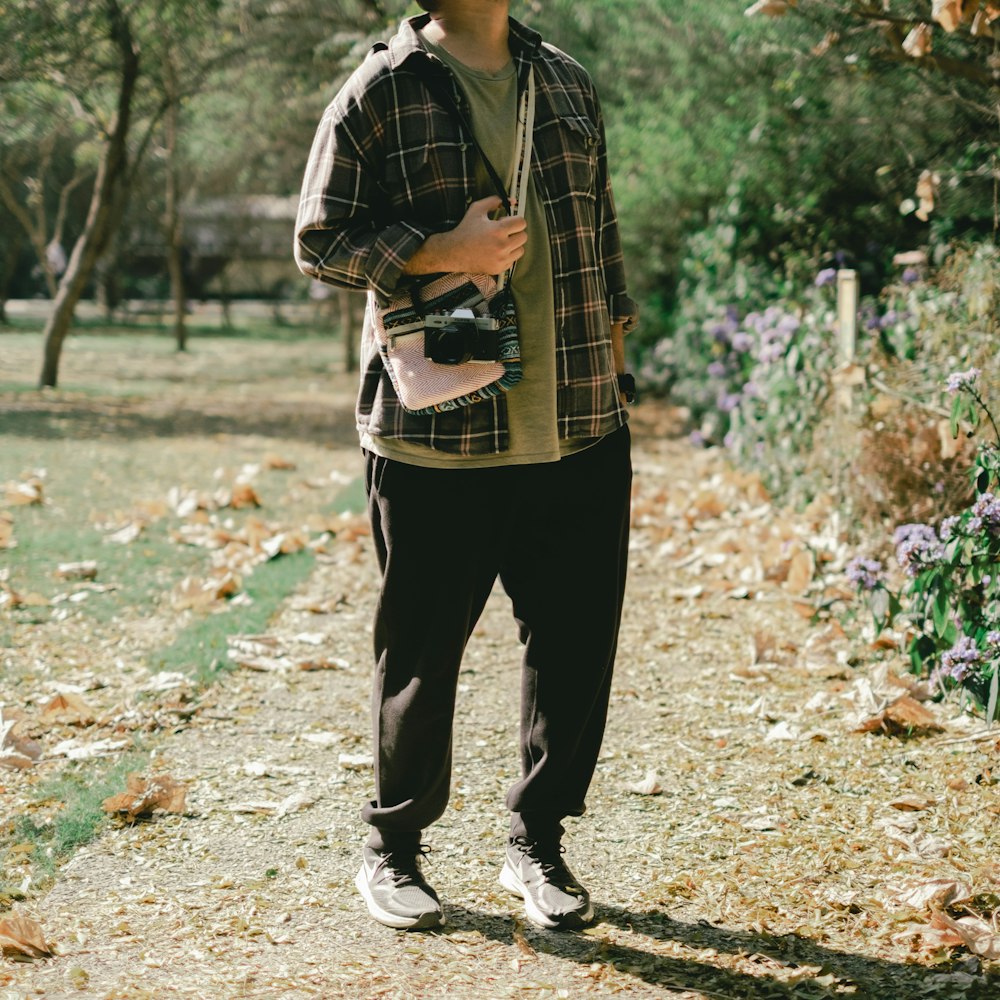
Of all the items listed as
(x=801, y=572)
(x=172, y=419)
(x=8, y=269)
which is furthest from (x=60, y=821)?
(x=8, y=269)

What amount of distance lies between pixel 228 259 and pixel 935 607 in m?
26.9

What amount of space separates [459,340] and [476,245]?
0.58 ft

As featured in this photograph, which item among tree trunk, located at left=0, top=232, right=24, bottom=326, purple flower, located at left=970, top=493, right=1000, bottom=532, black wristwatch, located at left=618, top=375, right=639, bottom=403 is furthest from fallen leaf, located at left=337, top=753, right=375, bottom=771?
tree trunk, located at left=0, top=232, right=24, bottom=326

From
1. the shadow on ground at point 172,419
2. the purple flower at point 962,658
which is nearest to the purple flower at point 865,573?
the purple flower at point 962,658

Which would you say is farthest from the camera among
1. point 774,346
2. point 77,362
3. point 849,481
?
point 77,362

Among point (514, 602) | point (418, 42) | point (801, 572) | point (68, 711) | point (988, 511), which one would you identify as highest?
point (418, 42)

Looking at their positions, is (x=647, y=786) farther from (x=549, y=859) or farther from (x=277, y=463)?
(x=277, y=463)

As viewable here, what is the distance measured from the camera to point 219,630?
4965mm

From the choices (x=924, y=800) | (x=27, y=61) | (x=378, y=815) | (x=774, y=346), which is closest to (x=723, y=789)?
(x=924, y=800)

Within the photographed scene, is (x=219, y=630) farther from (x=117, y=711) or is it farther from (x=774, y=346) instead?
(x=774, y=346)

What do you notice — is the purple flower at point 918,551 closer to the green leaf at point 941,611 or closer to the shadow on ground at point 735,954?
the green leaf at point 941,611

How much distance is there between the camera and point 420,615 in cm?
257

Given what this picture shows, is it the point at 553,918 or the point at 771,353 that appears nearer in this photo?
the point at 553,918

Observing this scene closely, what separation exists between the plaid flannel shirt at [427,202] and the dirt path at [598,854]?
107 cm
